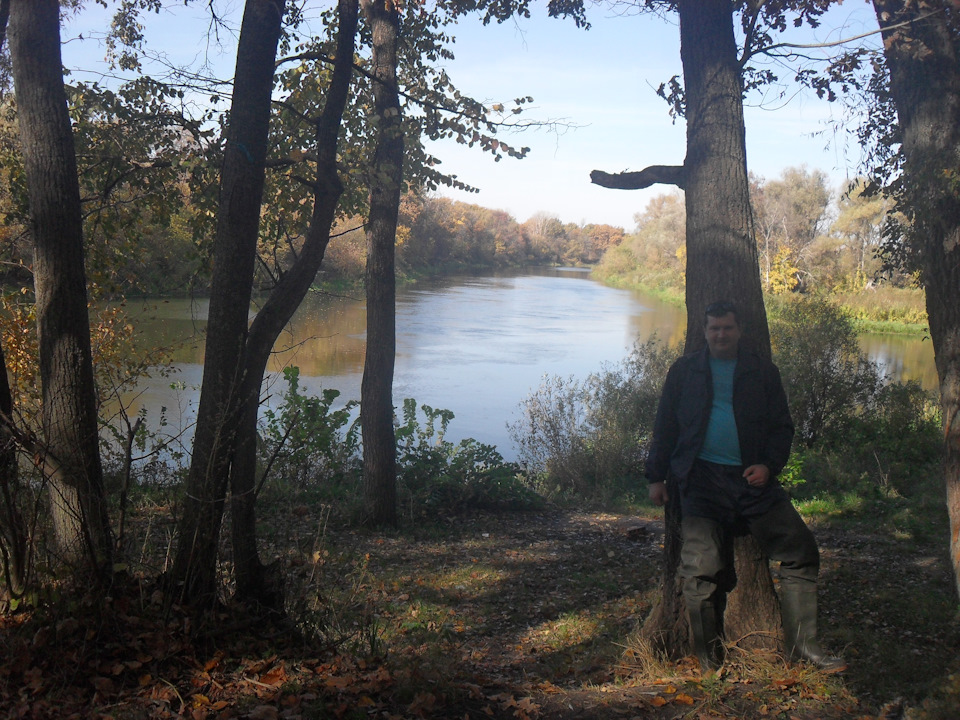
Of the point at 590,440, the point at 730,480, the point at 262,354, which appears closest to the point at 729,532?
the point at 730,480

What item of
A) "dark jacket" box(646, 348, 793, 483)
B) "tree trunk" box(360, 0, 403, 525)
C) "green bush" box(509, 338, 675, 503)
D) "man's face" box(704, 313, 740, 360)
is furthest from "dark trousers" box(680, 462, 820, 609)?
"green bush" box(509, 338, 675, 503)

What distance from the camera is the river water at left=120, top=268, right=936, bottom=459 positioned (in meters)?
17.3

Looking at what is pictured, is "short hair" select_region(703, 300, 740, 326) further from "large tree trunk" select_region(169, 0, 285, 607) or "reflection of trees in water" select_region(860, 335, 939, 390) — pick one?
"reflection of trees in water" select_region(860, 335, 939, 390)

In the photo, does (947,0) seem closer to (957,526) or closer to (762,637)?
(957,526)

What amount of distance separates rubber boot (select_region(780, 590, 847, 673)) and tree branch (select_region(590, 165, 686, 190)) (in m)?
2.50

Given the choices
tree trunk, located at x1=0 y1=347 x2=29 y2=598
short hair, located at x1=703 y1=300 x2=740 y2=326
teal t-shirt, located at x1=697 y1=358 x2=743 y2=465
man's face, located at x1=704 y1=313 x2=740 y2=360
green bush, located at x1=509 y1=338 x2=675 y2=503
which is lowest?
green bush, located at x1=509 y1=338 x2=675 y2=503

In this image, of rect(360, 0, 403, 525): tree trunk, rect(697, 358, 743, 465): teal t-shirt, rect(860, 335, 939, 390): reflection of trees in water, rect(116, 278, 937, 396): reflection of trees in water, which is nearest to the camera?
rect(697, 358, 743, 465): teal t-shirt

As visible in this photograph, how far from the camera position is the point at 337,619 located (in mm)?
4410

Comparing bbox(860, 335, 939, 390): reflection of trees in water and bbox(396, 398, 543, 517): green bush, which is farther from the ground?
bbox(860, 335, 939, 390): reflection of trees in water

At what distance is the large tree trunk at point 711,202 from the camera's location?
4.61m

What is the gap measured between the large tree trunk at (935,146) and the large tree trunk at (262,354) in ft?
13.9

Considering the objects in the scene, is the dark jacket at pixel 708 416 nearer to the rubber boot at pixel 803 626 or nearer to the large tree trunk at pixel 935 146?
the rubber boot at pixel 803 626

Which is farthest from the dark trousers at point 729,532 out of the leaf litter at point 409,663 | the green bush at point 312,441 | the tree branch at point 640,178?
the green bush at point 312,441

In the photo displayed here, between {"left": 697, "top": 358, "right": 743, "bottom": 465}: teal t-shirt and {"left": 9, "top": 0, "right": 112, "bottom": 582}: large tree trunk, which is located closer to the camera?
{"left": 697, "top": 358, "right": 743, "bottom": 465}: teal t-shirt
